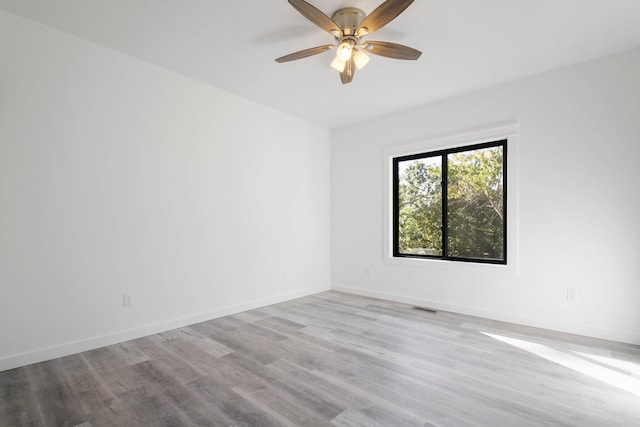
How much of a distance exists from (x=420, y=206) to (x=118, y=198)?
3.60m

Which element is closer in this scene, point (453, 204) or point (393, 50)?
Result: point (393, 50)

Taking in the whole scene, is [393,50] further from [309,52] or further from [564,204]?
[564,204]

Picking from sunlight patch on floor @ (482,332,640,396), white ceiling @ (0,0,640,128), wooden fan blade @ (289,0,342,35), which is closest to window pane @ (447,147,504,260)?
white ceiling @ (0,0,640,128)

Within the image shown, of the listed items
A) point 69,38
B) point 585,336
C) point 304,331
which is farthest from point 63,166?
point 585,336

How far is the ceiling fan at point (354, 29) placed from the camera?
6.73 ft

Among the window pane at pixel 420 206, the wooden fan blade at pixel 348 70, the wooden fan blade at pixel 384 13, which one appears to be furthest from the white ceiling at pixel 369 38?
the window pane at pixel 420 206

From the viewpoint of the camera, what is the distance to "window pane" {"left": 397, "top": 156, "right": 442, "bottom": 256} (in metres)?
4.23

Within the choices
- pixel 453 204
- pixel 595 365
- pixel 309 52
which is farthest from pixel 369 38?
pixel 595 365

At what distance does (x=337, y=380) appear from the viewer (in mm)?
2195

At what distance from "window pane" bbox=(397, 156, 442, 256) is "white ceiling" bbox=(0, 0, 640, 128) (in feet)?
3.58

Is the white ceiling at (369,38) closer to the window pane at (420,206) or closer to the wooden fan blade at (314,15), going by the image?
the wooden fan blade at (314,15)

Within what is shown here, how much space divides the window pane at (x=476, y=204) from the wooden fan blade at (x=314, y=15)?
2460mm

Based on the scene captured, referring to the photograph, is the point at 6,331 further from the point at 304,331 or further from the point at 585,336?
the point at 585,336

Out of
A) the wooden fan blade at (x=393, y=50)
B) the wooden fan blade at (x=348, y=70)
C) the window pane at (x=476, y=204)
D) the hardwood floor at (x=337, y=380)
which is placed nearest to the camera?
the hardwood floor at (x=337, y=380)
